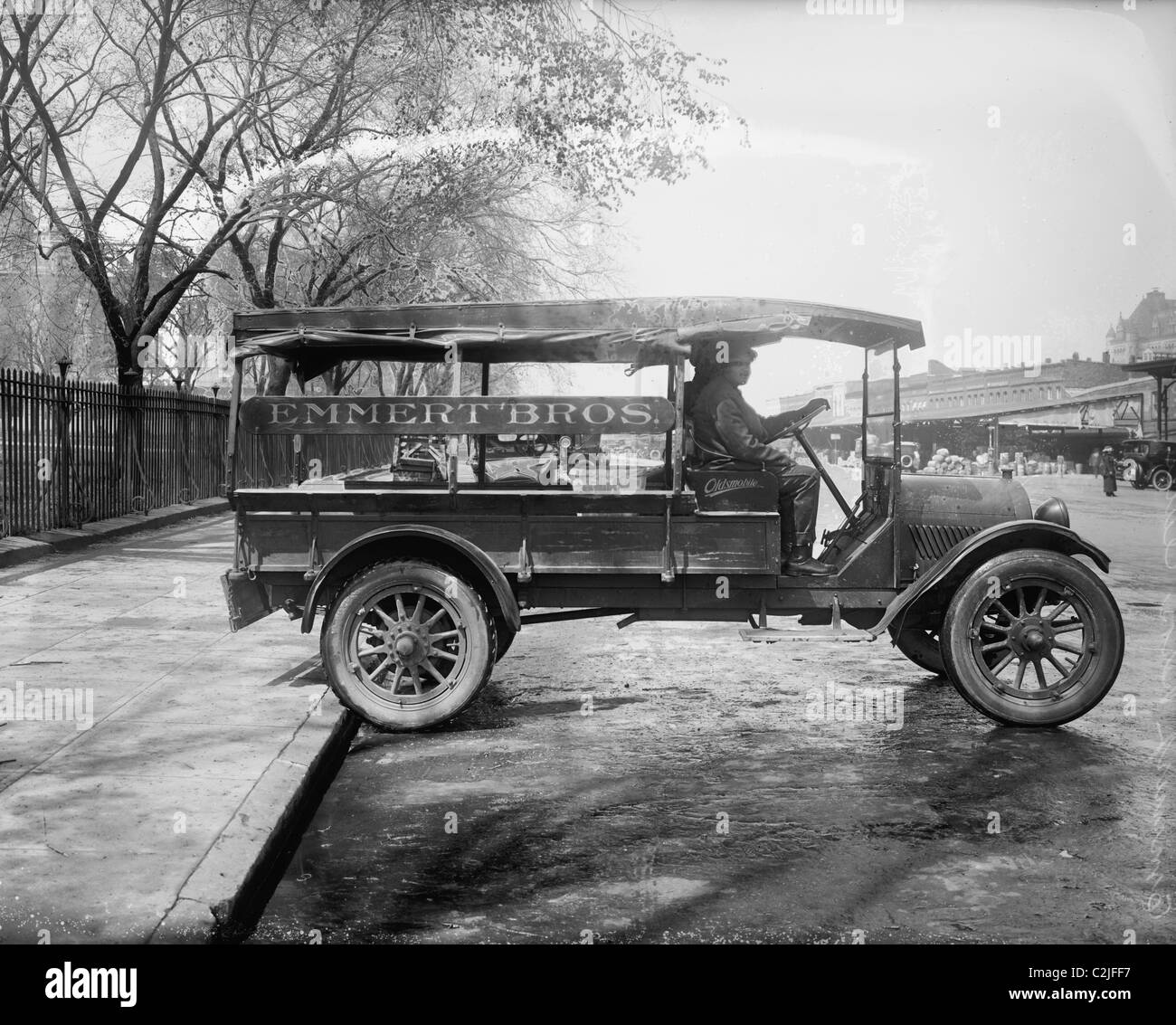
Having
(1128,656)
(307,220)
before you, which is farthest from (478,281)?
(1128,656)

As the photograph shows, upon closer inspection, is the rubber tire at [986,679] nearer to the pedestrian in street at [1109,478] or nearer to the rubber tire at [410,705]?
the rubber tire at [410,705]

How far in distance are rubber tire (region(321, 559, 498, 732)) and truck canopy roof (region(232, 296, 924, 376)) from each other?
48.8 inches

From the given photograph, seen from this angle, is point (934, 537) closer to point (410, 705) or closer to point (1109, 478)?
point (410, 705)

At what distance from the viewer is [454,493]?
627cm

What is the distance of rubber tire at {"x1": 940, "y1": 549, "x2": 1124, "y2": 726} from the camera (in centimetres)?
608

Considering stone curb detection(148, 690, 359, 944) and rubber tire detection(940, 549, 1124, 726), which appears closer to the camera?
stone curb detection(148, 690, 359, 944)

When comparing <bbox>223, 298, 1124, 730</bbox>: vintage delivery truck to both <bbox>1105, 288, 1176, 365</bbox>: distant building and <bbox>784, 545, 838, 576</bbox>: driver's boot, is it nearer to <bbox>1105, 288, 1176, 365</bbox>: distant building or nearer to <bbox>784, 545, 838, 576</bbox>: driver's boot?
<bbox>784, 545, 838, 576</bbox>: driver's boot

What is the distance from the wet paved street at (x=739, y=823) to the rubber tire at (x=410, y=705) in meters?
0.12

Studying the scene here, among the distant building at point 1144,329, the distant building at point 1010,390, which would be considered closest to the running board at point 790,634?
the distant building at point 1010,390

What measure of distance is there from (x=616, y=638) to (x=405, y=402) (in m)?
3.72

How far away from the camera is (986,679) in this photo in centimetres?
613

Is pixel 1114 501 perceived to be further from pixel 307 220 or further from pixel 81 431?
pixel 81 431

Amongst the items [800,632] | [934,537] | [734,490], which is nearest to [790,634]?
[800,632]

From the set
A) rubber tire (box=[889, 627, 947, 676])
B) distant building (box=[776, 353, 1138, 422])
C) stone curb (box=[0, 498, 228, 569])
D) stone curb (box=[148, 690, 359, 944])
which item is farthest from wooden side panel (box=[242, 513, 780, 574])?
distant building (box=[776, 353, 1138, 422])
